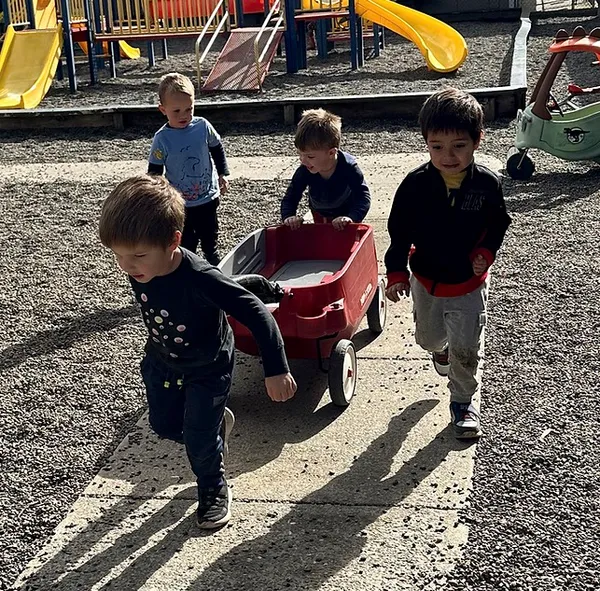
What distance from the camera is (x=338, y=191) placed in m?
5.03

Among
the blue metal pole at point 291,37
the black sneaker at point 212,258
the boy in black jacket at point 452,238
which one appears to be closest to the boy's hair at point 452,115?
the boy in black jacket at point 452,238

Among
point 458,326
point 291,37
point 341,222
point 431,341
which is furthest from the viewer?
point 291,37

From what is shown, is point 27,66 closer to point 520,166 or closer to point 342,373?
point 520,166

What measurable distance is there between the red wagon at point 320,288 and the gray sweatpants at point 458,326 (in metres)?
0.40

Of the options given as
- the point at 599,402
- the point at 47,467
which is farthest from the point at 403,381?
the point at 47,467

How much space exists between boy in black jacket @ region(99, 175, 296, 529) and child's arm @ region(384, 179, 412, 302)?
2.55 feet

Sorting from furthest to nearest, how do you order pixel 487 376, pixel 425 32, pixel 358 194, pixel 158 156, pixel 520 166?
1. pixel 425 32
2. pixel 520 166
3. pixel 158 156
4. pixel 358 194
5. pixel 487 376

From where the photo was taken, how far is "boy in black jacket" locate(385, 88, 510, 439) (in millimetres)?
3504

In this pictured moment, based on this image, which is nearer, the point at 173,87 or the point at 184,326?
the point at 184,326

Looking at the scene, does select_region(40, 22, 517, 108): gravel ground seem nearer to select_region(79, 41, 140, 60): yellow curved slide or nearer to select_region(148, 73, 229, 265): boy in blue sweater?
select_region(79, 41, 140, 60): yellow curved slide

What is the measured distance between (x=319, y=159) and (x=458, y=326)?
1.43 meters

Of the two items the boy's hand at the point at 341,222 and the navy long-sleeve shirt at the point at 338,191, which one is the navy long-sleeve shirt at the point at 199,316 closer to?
the boy's hand at the point at 341,222

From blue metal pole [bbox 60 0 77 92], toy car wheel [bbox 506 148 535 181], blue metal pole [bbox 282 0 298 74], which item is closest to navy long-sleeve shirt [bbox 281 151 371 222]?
toy car wheel [bbox 506 148 535 181]

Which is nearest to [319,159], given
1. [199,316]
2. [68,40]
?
[199,316]
